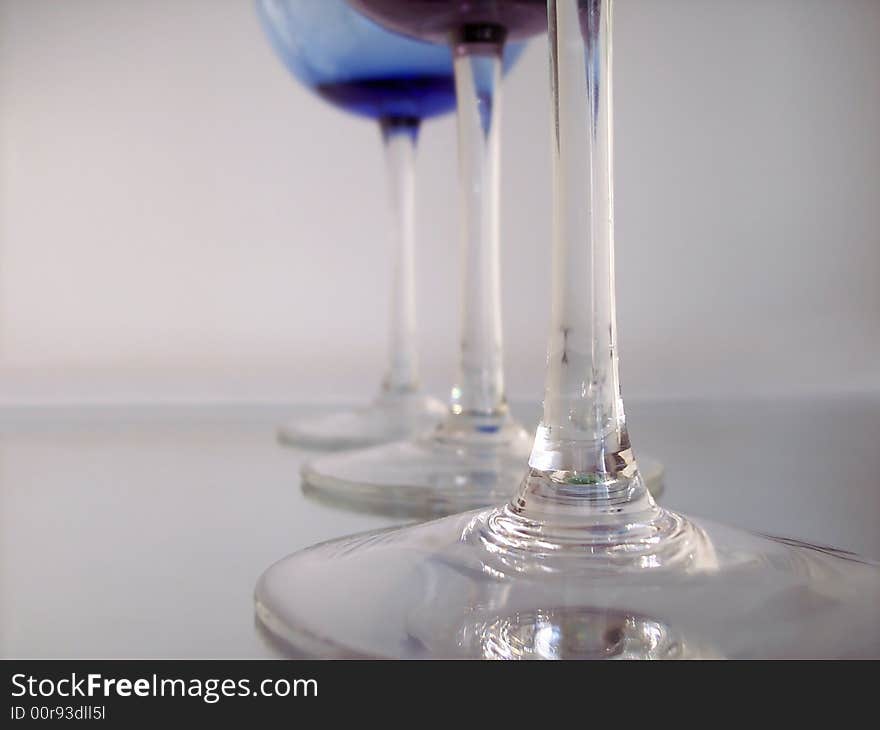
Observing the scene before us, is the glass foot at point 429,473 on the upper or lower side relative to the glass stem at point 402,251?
lower

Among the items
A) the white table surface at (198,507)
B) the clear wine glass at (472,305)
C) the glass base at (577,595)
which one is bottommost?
the white table surface at (198,507)

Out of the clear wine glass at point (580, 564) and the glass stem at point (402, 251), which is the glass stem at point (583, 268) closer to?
the clear wine glass at point (580, 564)

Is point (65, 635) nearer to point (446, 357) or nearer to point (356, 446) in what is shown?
point (356, 446)

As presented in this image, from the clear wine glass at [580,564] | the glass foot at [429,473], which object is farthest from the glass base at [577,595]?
the glass foot at [429,473]

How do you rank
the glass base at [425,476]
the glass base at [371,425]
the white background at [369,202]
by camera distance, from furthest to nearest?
the white background at [369,202] → the glass base at [371,425] → the glass base at [425,476]

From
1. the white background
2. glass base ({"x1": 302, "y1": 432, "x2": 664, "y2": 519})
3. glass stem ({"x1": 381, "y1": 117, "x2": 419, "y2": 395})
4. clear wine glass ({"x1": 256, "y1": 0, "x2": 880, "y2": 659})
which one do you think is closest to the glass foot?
glass base ({"x1": 302, "y1": 432, "x2": 664, "y2": 519})

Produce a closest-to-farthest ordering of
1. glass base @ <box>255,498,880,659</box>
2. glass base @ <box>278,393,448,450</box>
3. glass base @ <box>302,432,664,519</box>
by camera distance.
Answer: glass base @ <box>255,498,880,659</box> < glass base @ <box>302,432,664,519</box> < glass base @ <box>278,393,448,450</box>

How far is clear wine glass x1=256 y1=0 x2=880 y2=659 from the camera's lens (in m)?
0.24

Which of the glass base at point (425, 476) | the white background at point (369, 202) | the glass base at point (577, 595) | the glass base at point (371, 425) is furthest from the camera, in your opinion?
the white background at point (369, 202)

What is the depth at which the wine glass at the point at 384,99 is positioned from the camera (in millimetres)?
667

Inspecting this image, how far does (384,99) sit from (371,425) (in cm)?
21

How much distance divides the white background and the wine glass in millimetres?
395

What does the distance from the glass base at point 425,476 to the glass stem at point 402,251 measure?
22 centimetres

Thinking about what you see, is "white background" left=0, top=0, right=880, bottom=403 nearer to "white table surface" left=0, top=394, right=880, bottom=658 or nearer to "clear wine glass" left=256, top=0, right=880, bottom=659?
"white table surface" left=0, top=394, right=880, bottom=658
